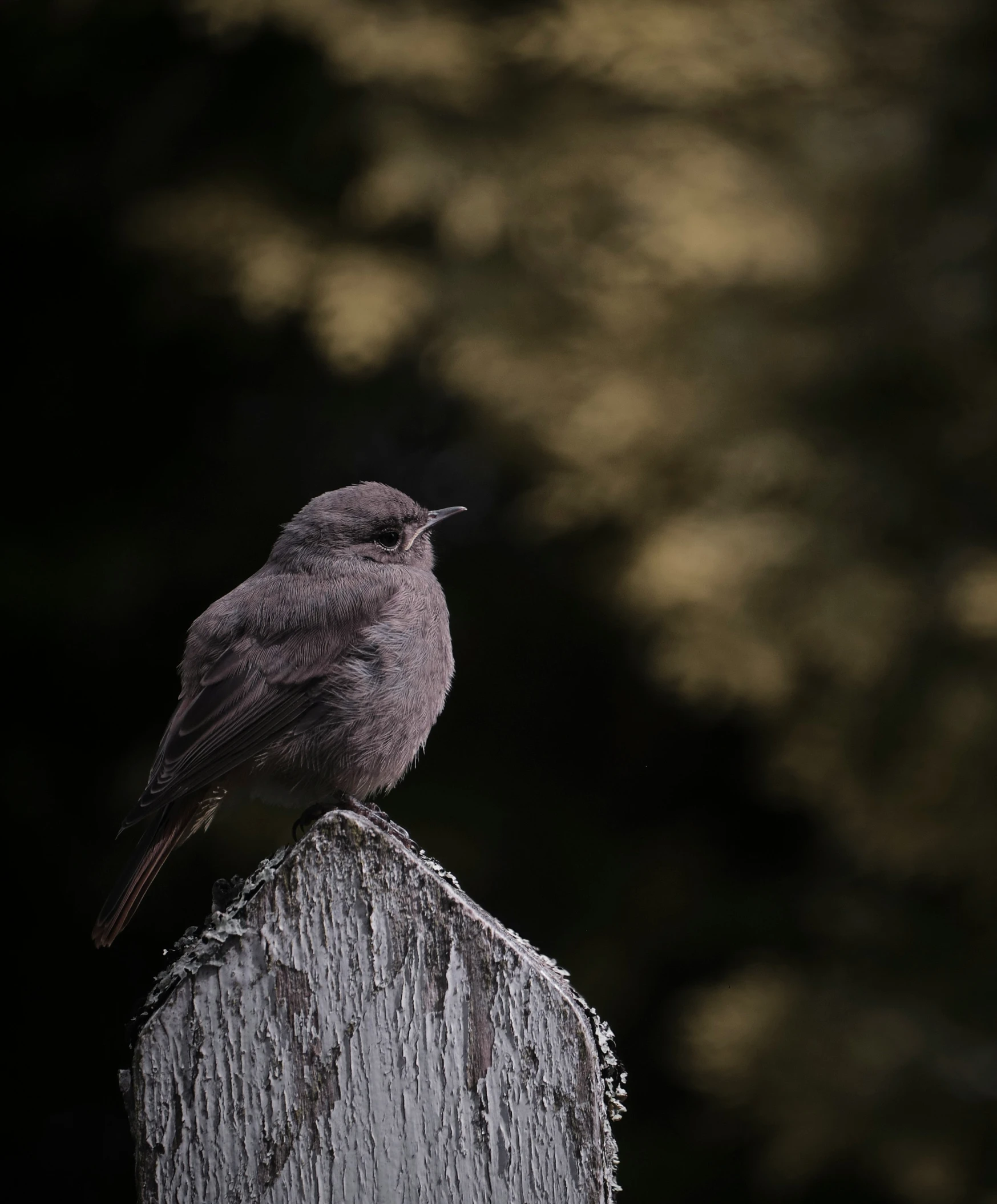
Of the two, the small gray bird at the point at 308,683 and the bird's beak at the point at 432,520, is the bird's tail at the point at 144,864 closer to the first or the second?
the small gray bird at the point at 308,683

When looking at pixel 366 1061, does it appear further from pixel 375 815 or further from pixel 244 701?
pixel 244 701

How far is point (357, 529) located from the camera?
295cm

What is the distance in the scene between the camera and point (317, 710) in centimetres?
262

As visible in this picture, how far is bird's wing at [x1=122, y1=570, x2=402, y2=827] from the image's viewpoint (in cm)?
236

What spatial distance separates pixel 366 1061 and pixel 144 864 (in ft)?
2.86

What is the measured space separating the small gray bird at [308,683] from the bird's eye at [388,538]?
33 millimetres

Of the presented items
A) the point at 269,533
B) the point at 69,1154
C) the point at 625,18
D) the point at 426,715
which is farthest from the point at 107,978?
the point at 625,18

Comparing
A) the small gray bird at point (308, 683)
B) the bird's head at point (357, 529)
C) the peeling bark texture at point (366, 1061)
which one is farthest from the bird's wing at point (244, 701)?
the peeling bark texture at point (366, 1061)

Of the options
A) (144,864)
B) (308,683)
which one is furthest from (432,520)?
(144,864)

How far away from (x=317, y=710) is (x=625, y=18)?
2.57 metres

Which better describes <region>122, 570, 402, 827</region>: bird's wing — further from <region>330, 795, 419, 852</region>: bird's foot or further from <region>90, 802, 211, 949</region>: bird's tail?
<region>330, 795, 419, 852</region>: bird's foot

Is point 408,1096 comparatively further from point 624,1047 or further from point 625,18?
point 625,18

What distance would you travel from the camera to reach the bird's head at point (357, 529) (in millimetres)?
2883

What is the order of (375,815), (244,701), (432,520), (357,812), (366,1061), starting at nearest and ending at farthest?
(366,1061)
(357,812)
(375,815)
(244,701)
(432,520)
